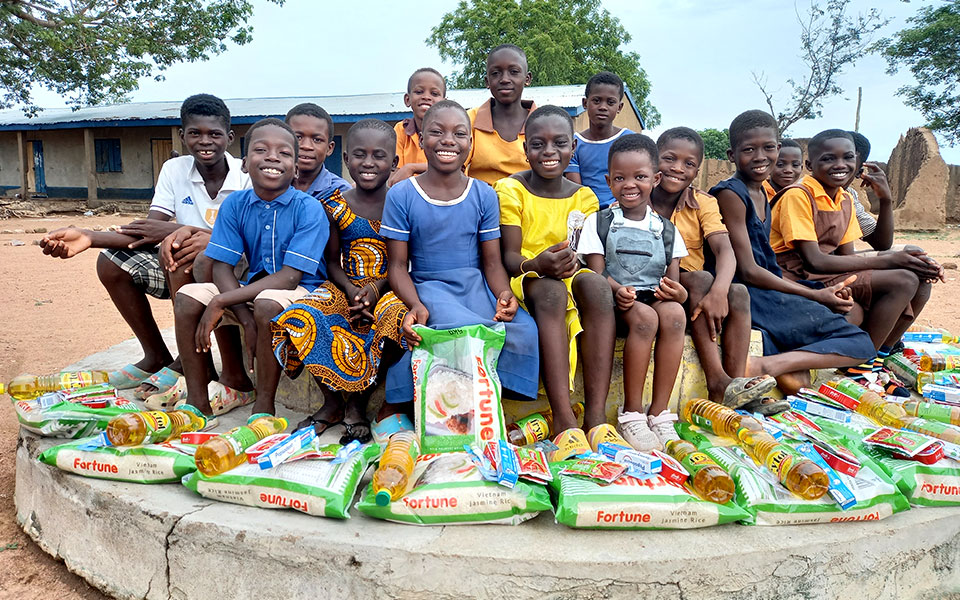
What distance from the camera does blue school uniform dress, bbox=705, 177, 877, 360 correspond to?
325 cm

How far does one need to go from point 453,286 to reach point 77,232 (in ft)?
5.37

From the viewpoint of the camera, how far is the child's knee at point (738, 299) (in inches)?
118

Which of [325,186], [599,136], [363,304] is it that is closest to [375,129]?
[325,186]

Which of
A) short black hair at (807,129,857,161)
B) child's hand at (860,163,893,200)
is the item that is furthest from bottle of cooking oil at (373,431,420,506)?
child's hand at (860,163,893,200)

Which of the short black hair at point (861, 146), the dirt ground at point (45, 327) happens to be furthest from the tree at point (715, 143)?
the short black hair at point (861, 146)

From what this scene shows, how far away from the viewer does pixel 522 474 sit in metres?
2.07

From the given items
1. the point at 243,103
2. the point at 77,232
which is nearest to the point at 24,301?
the point at 77,232

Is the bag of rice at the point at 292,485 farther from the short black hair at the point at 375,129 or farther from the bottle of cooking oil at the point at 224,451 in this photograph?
the short black hair at the point at 375,129

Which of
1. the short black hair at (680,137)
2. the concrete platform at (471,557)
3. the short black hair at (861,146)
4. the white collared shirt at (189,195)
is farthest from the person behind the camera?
the short black hair at (861,146)

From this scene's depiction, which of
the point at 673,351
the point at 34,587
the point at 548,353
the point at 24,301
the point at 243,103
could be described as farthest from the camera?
the point at 243,103

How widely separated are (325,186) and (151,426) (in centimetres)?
142

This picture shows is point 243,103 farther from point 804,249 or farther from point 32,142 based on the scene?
point 804,249

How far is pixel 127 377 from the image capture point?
3.41 meters

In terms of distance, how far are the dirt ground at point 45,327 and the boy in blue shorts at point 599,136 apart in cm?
276
